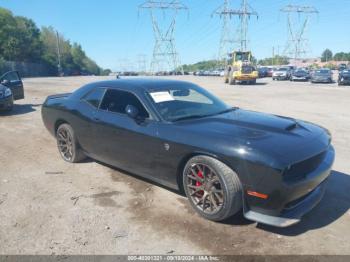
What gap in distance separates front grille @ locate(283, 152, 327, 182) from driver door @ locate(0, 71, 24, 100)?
1122 centimetres

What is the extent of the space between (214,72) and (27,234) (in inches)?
2739

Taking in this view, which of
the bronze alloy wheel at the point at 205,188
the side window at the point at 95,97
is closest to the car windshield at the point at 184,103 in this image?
the bronze alloy wheel at the point at 205,188

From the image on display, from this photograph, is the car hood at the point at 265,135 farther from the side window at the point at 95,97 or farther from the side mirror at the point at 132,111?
the side window at the point at 95,97

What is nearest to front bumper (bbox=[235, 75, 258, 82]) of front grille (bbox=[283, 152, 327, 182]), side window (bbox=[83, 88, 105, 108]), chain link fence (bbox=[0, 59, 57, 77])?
side window (bbox=[83, 88, 105, 108])

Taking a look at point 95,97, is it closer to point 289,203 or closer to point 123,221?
point 123,221

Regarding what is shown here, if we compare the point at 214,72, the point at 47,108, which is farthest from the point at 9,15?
the point at 47,108

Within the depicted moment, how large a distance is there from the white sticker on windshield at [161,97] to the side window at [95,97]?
3.50 ft

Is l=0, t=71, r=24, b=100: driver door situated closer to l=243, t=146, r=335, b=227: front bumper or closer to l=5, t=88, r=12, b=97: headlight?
l=5, t=88, r=12, b=97: headlight

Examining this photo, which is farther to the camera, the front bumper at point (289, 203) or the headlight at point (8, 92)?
the headlight at point (8, 92)

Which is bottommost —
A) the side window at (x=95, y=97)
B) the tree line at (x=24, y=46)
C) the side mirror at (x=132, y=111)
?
Result: the side mirror at (x=132, y=111)

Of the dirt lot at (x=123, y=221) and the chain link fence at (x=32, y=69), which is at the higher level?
the chain link fence at (x=32, y=69)

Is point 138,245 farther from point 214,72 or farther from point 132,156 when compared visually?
point 214,72

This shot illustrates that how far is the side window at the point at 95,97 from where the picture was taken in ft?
17.0

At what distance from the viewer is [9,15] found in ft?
259
